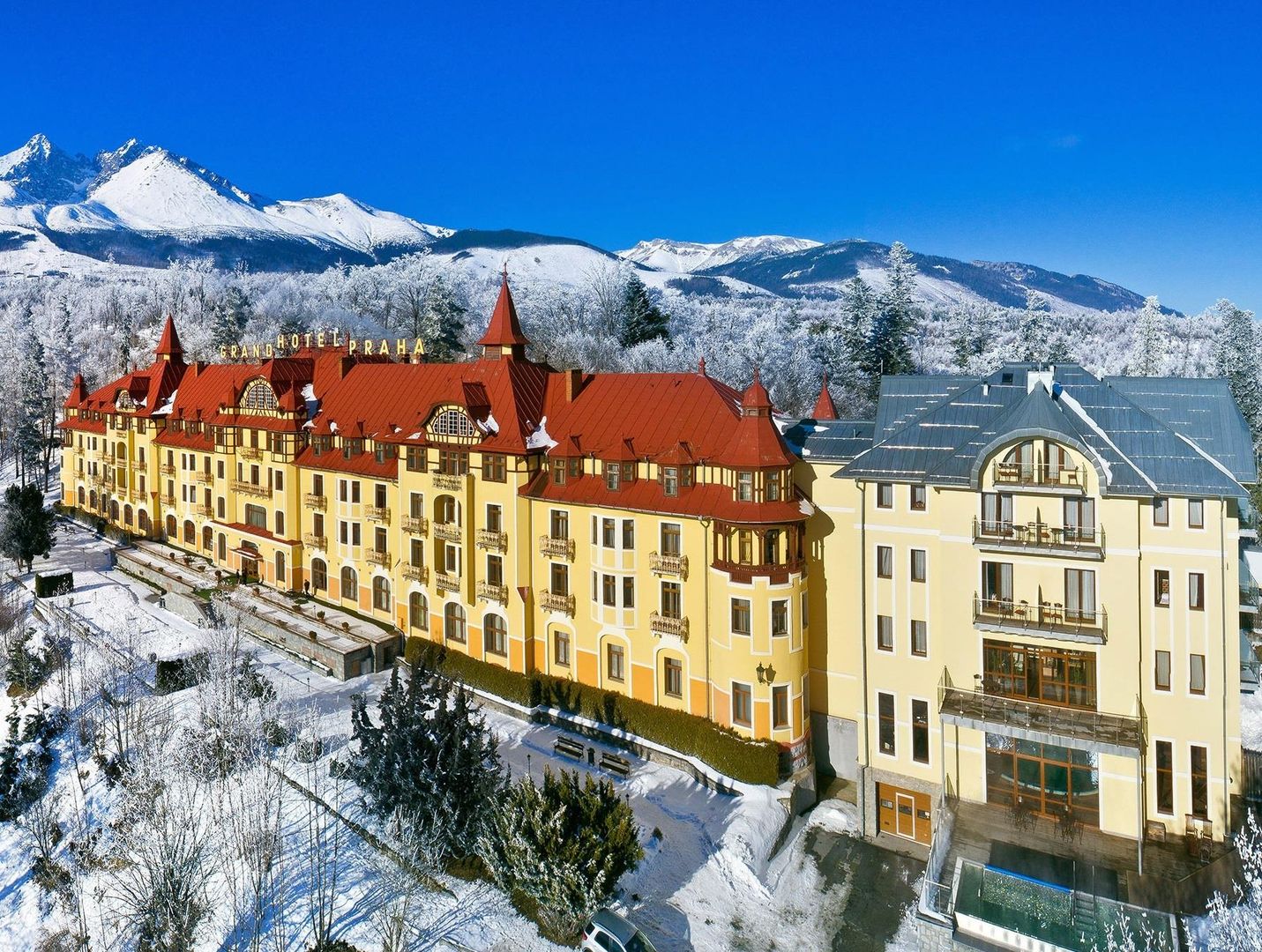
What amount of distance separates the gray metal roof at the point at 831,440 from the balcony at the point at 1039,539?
5.66 meters

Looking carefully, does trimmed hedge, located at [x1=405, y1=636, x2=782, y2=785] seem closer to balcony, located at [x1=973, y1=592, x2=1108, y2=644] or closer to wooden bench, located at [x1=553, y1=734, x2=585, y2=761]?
wooden bench, located at [x1=553, y1=734, x2=585, y2=761]

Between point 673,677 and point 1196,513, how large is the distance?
19.9 m

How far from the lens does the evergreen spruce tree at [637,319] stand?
8712cm

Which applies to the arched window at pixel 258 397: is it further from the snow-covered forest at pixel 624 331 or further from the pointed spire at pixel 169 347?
the snow-covered forest at pixel 624 331

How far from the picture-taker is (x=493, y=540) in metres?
37.5

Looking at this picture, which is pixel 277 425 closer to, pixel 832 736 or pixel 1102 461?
pixel 832 736

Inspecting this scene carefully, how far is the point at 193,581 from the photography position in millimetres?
50125

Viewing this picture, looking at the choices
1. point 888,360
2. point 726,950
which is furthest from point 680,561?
point 888,360

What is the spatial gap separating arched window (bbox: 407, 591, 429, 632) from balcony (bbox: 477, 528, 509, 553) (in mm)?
5944

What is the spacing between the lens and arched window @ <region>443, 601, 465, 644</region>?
3997cm

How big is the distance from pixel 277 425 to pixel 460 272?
391 ft

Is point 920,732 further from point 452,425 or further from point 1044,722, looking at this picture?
point 452,425

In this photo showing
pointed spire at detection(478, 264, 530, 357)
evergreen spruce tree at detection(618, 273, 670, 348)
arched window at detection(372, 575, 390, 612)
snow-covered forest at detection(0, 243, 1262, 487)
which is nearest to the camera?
pointed spire at detection(478, 264, 530, 357)

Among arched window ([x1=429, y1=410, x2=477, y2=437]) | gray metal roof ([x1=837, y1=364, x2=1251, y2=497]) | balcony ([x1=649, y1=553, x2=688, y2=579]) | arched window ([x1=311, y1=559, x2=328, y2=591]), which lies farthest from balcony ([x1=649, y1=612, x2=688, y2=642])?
arched window ([x1=311, y1=559, x2=328, y2=591])
